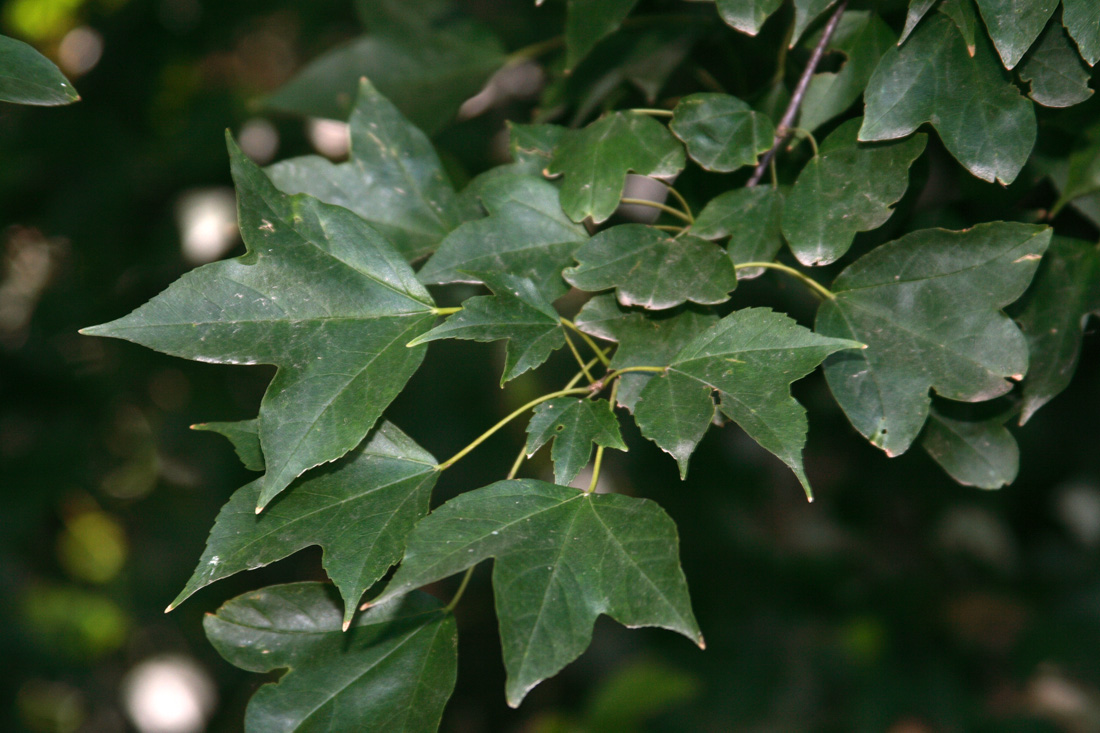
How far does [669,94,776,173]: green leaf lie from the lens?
61 cm

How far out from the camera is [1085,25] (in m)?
0.55

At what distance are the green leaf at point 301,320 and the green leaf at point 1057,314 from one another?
1.61 ft

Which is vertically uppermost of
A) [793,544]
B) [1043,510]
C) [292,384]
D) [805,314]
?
[292,384]

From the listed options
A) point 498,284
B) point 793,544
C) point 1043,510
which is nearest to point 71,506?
point 793,544

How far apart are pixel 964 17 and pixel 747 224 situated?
203 mm

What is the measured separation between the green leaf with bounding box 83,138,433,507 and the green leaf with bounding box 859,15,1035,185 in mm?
362

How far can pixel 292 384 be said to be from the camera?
550 millimetres

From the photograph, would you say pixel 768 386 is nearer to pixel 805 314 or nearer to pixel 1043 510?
pixel 805 314

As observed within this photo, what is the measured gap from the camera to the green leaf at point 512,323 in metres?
0.55

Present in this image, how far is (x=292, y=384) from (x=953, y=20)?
1.75ft

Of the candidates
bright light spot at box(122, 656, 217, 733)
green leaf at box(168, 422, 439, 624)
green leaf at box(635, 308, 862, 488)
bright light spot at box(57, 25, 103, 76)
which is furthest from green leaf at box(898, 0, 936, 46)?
bright light spot at box(122, 656, 217, 733)

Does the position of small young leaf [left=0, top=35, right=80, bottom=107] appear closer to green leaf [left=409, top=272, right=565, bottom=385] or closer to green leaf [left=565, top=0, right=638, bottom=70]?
green leaf [left=409, top=272, right=565, bottom=385]

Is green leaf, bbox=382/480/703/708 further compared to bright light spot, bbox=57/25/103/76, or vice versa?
bright light spot, bbox=57/25/103/76

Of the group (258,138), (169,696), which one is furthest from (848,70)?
(169,696)
